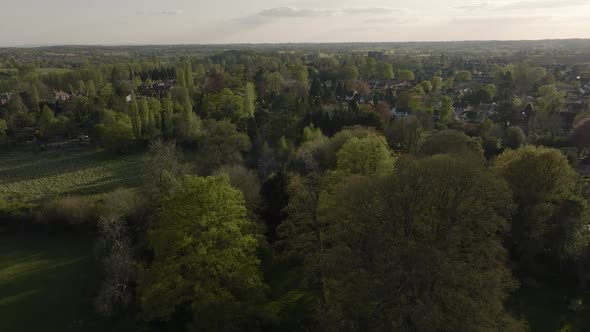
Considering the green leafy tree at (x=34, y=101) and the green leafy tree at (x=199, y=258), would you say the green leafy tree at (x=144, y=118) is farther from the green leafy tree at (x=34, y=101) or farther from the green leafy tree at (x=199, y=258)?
the green leafy tree at (x=199, y=258)

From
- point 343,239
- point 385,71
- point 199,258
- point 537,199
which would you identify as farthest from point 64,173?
point 385,71

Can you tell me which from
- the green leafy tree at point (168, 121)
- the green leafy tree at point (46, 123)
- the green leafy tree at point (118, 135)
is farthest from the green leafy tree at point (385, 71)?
the green leafy tree at point (46, 123)

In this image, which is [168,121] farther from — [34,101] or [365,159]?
[365,159]

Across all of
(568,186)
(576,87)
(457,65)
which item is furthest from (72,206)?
(457,65)

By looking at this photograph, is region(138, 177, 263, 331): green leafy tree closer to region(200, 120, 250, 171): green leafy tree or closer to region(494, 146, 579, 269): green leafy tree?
region(494, 146, 579, 269): green leafy tree

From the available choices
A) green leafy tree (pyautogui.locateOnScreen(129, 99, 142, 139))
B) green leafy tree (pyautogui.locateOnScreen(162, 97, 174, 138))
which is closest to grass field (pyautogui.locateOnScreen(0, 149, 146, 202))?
green leafy tree (pyautogui.locateOnScreen(129, 99, 142, 139))
